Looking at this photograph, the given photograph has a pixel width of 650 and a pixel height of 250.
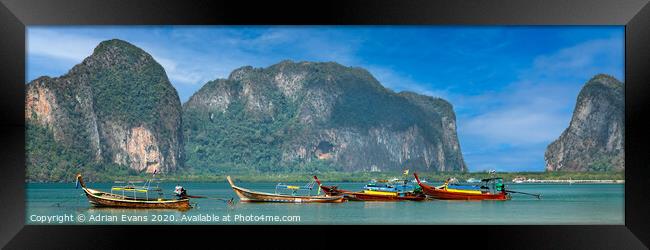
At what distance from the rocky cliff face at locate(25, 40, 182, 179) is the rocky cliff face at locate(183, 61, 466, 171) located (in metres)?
3.42

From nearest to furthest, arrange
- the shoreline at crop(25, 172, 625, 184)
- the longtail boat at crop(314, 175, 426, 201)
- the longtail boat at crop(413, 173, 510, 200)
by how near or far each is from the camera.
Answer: the longtail boat at crop(314, 175, 426, 201) < the longtail boat at crop(413, 173, 510, 200) < the shoreline at crop(25, 172, 625, 184)

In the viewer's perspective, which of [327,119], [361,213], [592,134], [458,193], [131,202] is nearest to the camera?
[131,202]

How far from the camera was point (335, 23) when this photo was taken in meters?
6.27

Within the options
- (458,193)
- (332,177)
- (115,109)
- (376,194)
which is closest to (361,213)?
(376,194)

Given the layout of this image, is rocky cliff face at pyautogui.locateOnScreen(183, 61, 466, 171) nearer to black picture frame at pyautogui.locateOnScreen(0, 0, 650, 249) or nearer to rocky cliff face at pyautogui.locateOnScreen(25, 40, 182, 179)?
rocky cliff face at pyautogui.locateOnScreen(25, 40, 182, 179)

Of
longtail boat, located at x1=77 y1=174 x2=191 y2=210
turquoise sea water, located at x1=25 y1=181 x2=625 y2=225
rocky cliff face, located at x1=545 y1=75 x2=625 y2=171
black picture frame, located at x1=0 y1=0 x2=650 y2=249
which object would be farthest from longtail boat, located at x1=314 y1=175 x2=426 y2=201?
rocky cliff face, located at x1=545 y1=75 x2=625 y2=171

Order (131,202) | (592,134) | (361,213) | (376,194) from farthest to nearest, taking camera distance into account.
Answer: (592,134) < (376,194) < (361,213) < (131,202)

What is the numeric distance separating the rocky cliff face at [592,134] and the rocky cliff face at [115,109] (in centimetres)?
2222

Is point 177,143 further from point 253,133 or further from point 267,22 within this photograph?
point 267,22

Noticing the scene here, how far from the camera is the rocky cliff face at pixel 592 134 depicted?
41.0m

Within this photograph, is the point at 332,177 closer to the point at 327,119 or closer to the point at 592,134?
the point at 327,119

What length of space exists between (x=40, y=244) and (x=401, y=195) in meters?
14.4

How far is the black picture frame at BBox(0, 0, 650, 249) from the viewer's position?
20.5 feet

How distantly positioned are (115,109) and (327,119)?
1642cm
